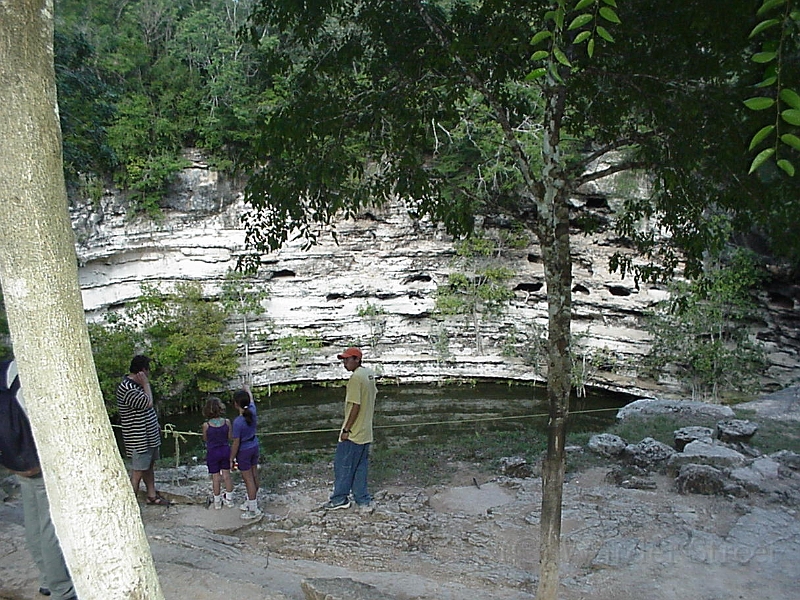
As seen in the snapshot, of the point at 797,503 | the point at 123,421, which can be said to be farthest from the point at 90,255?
the point at 797,503

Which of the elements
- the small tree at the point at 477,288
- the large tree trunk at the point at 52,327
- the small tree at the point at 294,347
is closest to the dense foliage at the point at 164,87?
the small tree at the point at 294,347

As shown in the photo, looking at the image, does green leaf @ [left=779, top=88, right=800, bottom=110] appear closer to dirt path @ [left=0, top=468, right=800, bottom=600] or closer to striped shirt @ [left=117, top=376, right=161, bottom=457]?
dirt path @ [left=0, top=468, right=800, bottom=600]

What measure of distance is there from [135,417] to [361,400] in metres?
1.84

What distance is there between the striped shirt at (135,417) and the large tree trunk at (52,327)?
11.1ft

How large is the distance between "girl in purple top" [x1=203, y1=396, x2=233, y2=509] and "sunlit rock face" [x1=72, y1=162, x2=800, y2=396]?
10.7 meters

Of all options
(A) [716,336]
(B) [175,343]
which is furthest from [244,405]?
(A) [716,336]

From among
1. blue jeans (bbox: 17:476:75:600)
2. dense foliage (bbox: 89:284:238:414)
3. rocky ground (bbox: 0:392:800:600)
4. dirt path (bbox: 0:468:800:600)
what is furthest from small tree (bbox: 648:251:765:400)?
blue jeans (bbox: 17:476:75:600)

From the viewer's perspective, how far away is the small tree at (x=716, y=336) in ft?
47.3

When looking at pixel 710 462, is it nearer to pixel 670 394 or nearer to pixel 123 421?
pixel 123 421

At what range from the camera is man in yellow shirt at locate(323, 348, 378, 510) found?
210 inches

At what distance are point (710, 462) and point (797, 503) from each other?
102 centimetres

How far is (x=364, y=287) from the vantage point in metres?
17.3

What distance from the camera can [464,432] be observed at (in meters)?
12.5

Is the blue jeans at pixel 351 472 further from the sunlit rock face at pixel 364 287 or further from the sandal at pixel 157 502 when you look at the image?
the sunlit rock face at pixel 364 287
